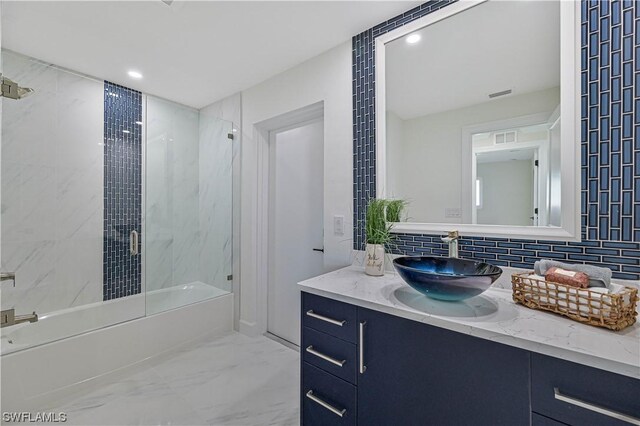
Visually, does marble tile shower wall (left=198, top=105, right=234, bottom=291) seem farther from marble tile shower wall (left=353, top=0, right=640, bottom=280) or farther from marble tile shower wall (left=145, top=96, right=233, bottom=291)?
marble tile shower wall (left=353, top=0, right=640, bottom=280)

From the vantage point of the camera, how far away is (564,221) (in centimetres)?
115

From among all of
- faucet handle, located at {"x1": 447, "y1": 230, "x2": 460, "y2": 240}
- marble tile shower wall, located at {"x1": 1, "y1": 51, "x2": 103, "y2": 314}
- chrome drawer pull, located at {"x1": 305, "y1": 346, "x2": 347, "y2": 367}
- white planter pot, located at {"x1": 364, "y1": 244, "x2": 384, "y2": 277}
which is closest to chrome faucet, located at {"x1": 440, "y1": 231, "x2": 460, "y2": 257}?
faucet handle, located at {"x1": 447, "y1": 230, "x2": 460, "y2": 240}

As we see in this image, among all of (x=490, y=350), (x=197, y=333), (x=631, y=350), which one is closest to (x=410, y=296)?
(x=490, y=350)

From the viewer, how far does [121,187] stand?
2592mm

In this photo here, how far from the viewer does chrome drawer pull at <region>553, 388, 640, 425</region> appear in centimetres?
65

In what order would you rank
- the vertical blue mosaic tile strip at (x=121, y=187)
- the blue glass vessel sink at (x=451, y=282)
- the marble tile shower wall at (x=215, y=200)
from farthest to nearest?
1. the marble tile shower wall at (x=215, y=200)
2. the vertical blue mosaic tile strip at (x=121, y=187)
3. the blue glass vessel sink at (x=451, y=282)

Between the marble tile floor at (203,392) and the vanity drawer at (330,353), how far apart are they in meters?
0.58

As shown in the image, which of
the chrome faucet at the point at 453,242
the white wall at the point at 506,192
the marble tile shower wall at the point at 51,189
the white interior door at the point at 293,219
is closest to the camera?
the white wall at the point at 506,192

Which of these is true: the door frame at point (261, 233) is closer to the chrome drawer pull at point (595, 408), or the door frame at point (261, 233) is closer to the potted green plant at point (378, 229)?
the potted green plant at point (378, 229)

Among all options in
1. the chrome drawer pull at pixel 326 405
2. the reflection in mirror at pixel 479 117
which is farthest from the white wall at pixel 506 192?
the chrome drawer pull at pixel 326 405

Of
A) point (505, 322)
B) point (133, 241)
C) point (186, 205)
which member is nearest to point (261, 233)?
point (186, 205)

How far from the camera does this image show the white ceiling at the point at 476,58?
3.98 ft

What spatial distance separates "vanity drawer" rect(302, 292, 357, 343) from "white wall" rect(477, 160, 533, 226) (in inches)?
32.3

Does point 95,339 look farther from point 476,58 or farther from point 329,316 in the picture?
point 476,58
